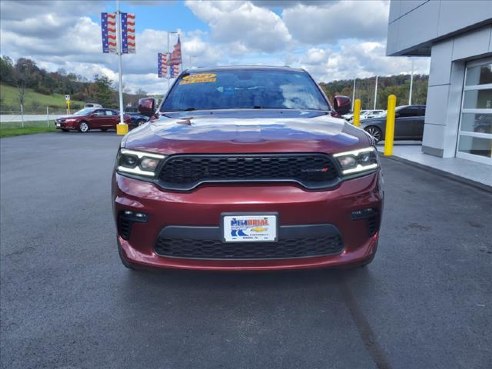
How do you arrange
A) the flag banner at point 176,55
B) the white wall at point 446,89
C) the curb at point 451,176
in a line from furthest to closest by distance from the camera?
the flag banner at point 176,55
the white wall at point 446,89
the curb at point 451,176

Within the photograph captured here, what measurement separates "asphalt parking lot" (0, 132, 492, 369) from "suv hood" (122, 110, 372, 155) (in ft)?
2.69

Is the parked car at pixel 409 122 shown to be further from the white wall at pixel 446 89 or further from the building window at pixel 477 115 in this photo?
the building window at pixel 477 115

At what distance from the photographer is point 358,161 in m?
2.56

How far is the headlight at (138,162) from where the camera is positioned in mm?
2496

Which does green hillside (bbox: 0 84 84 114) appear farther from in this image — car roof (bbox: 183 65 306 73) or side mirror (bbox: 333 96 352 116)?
side mirror (bbox: 333 96 352 116)

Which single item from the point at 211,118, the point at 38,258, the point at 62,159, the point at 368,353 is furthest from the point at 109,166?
the point at 368,353

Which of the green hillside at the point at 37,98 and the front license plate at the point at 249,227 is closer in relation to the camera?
the front license plate at the point at 249,227

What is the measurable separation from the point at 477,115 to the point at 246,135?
28.0ft

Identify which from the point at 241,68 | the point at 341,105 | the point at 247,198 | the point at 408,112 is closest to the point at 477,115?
the point at 408,112

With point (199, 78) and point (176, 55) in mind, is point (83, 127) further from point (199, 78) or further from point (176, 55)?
point (199, 78)

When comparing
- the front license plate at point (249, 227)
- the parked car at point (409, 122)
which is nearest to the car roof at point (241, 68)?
the front license plate at point (249, 227)

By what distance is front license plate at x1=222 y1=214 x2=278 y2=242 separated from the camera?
233 cm

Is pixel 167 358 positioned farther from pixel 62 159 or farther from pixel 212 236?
pixel 62 159

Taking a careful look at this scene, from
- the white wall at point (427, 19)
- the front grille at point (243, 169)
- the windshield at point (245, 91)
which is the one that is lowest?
the front grille at point (243, 169)
